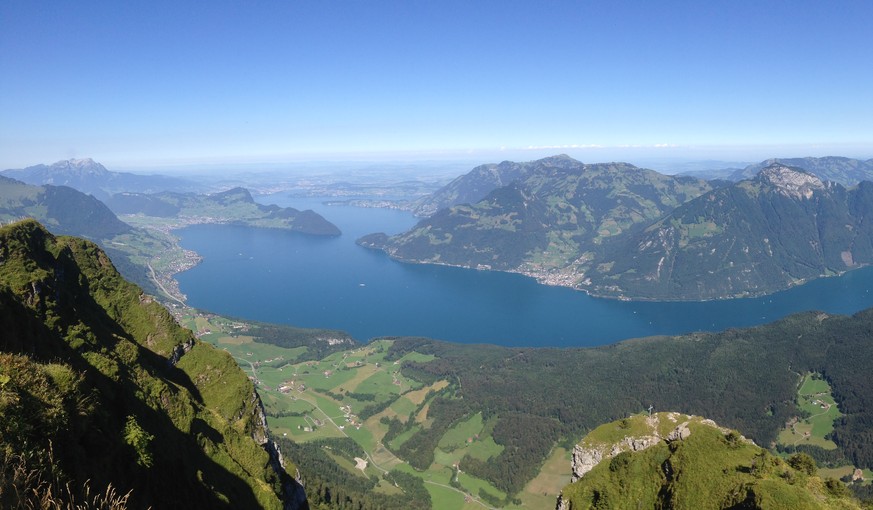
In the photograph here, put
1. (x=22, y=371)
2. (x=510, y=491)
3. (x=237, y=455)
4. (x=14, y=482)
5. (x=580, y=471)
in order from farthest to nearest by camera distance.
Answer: (x=510, y=491) → (x=580, y=471) → (x=237, y=455) → (x=22, y=371) → (x=14, y=482)

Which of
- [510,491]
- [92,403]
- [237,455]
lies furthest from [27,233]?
[510,491]

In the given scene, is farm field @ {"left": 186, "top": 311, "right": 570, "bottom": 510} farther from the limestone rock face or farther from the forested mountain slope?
the limestone rock face

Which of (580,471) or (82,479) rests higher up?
(82,479)

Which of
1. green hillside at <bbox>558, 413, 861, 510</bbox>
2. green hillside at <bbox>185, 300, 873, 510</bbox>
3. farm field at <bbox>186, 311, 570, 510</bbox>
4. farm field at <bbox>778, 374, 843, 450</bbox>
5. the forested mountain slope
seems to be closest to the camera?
green hillside at <bbox>558, 413, 861, 510</bbox>

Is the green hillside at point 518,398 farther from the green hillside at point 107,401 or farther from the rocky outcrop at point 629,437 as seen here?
the rocky outcrop at point 629,437

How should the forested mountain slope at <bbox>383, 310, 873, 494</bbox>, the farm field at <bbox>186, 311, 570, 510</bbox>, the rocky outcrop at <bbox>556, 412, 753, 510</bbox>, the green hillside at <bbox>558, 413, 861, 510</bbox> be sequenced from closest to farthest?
the green hillside at <bbox>558, 413, 861, 510</bbox>
the rocky outcrop at <bbox>556, 412, 753, 510</bbox>
the farm field at <bbox>186, 311, 570, 510</bbox>
the forested mountain slope at <bbox>383, 310, 873, 494</bbox>

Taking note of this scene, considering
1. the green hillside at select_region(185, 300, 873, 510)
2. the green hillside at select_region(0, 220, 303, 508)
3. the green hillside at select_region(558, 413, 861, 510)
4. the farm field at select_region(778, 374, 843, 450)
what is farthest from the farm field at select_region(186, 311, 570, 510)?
the green hillside at select_region(0, 220, 303, 508)

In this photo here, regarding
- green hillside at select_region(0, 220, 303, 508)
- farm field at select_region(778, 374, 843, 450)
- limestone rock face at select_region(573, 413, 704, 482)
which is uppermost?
green hillside at select_region(0, 220, 303, 508)

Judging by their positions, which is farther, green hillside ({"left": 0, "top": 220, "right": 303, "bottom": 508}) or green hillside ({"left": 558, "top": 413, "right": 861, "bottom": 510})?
green hillside ({"left": 558, "top": 413, "right": 861, "bottom": 510})

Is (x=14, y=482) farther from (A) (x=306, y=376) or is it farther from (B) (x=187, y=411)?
(A) (x=306, y=376)
